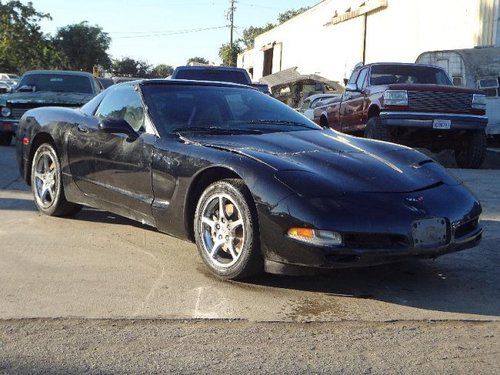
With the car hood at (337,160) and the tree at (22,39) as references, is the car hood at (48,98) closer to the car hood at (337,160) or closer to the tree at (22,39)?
the car hood at (337,160)

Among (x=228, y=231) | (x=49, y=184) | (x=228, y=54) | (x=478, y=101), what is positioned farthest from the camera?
(x=228, y=54)

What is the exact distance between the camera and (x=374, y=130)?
11.3 metres

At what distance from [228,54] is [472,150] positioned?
66.5 meters

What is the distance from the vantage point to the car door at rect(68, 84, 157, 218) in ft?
17.3

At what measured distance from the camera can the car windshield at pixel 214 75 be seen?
1396 cm

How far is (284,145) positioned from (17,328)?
7.35ft

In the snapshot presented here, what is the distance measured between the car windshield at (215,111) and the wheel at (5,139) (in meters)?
8.92

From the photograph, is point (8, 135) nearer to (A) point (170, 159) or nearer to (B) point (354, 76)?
(B) point (354, 76)

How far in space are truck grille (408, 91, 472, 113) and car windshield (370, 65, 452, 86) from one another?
3.73 ft

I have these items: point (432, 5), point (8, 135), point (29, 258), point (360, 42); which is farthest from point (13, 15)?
point (29, 258)

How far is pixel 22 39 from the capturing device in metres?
53.8

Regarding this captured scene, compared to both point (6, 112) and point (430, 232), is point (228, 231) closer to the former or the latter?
point (430, 232)

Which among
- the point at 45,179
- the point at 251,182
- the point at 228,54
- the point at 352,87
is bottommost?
the point at 45,179

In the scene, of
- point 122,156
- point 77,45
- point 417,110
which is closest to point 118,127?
point 122,156
